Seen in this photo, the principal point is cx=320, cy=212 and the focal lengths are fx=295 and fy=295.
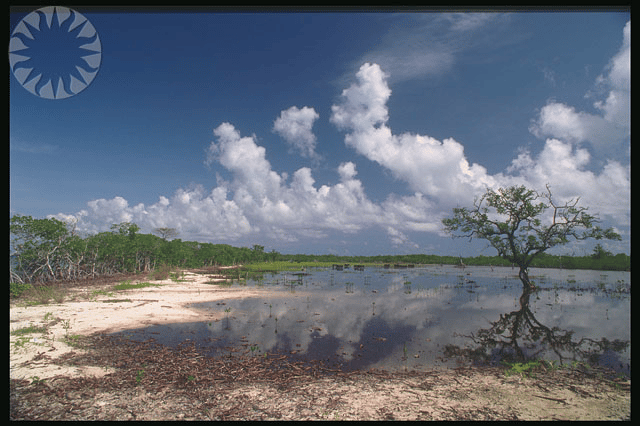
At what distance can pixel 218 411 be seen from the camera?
Result: 6602 mm

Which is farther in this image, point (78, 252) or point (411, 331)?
point (78, 252)

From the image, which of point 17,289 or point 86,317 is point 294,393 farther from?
point 17,289

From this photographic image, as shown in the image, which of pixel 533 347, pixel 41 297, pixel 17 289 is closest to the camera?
pixel 533 347

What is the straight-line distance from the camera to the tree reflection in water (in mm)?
11234

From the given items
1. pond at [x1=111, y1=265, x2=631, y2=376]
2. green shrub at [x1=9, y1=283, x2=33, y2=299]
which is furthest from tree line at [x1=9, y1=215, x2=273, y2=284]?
pond at [x1=111, y1=265, x2=631, y2=376]

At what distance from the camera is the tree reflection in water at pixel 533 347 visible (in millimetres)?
11234

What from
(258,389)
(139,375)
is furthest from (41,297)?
(258,389)

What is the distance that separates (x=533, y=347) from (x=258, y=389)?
39.4 ft

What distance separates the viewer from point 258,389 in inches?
307

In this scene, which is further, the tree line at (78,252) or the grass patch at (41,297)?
the tree line at (78,252)

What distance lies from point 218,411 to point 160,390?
78.6 inches

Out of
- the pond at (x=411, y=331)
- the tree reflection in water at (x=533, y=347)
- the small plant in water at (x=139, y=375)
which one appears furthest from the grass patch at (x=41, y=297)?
the tree reflection in water at (x=533, y=347)

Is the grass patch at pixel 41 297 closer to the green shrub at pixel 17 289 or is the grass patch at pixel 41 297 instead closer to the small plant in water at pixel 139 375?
the green shrub at pixel 17 289

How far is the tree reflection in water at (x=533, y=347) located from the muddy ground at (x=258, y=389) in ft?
5.72
